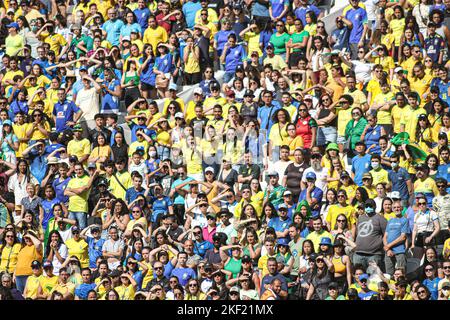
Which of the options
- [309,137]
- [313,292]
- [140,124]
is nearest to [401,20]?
[309,137]

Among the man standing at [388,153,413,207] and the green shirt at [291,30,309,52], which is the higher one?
the green shirt at [291,30,309,52]

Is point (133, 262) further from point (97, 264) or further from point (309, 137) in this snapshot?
point (309, 137)

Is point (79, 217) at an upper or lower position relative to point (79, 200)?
lower

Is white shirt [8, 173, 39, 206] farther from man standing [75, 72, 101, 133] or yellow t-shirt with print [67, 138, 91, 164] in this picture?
man standing [75, 72, 101, 133]

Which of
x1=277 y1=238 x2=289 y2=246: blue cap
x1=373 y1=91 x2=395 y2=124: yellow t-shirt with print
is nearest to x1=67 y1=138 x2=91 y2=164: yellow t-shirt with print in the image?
x1=277 y1=238 x2=289 y2=246: blue cap

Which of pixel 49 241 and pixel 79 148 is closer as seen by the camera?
pixel 49 241

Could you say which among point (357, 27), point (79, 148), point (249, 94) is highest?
point (357, 27)

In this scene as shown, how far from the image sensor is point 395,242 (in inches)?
874

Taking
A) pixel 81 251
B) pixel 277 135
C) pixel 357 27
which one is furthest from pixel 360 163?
pixel 81 251

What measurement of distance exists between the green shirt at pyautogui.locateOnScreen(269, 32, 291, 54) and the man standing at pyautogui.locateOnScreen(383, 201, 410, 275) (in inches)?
211

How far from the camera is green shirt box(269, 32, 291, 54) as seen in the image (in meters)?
26.7

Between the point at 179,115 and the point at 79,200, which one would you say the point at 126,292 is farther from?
the point at 179,115

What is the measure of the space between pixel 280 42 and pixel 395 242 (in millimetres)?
5745

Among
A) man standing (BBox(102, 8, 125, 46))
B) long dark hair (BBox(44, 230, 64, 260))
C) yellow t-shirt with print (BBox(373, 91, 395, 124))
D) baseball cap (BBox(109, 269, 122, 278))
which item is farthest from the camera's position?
man standing (BBox(102, 8, 125, 46))
